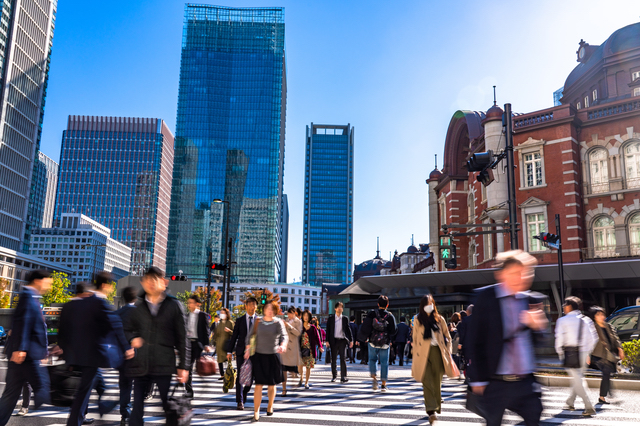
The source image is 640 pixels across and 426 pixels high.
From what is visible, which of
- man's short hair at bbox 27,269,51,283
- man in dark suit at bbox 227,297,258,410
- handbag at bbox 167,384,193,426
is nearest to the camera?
handbag at bbox 167,384,193,426

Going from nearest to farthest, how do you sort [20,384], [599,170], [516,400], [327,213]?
[516,400] → [20,384] → [599,170] → [327,213]

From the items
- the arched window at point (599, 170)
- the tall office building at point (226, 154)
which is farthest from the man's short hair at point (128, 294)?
the tall office building at point (226, 154)

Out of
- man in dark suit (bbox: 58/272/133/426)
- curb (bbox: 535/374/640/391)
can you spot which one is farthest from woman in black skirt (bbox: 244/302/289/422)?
curb (bbox: 535/374/640/391)

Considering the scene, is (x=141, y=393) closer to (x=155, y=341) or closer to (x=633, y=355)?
(x=155, y=341)

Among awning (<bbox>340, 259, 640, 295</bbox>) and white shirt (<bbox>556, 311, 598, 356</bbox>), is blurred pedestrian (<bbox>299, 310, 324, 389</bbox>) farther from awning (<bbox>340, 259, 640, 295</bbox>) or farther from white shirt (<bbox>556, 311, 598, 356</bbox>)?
awning (<bbox>340, 259, 640, 295</bbox>)

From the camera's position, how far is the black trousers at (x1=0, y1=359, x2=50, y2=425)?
5.39 meters

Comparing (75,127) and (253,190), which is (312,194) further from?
(75,127)

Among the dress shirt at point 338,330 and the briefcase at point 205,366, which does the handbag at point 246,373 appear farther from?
the dress shirt at point 338,330

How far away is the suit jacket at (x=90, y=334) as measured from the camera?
207 inches

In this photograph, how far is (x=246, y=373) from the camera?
790 cm

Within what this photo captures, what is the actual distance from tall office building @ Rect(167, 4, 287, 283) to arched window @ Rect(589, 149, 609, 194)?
103 metres

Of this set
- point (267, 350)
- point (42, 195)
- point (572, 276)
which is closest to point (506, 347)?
point (267, 350)

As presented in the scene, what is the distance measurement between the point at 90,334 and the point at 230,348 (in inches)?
146

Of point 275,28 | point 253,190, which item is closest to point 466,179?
point 253,190
